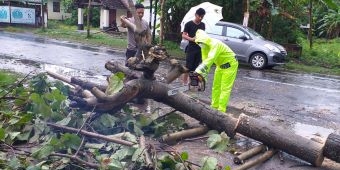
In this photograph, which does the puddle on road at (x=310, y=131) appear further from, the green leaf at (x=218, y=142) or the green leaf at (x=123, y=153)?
the green leaf at (x=123, y=153)

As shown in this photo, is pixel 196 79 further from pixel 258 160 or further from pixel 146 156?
pixel 146 156

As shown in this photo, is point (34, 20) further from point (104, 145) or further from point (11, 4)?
point (104, 145)

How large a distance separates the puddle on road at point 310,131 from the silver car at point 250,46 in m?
8.26

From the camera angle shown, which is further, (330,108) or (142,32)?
(330,108)

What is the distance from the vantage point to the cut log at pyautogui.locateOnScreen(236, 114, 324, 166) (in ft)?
14.7

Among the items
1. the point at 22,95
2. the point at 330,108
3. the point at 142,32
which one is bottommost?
the point at 330,108

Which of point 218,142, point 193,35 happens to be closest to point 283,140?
point 218,142

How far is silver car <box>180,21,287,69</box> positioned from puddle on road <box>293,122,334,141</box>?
27.1 ft

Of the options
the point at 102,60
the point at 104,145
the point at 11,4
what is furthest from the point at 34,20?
the point at 104,145

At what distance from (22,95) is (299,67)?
41.3 feet

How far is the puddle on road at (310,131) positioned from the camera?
6034mm

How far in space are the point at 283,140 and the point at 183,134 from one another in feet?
4.11

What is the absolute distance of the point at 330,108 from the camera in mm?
8164

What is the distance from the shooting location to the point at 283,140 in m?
4.66
